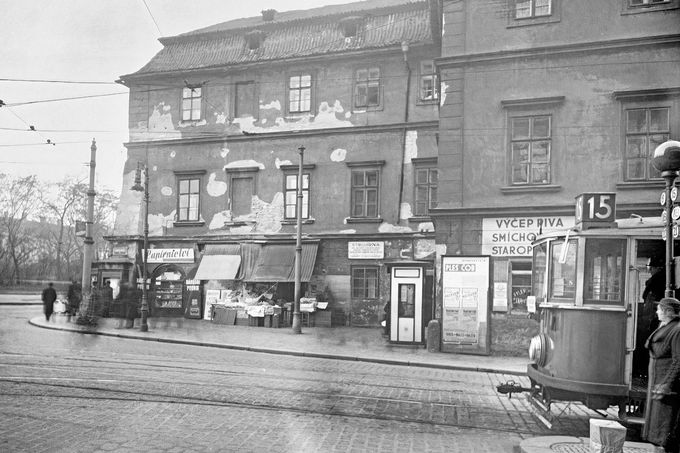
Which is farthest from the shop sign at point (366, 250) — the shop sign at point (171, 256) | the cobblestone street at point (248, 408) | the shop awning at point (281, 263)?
the cobblestone street at point (248, 408)

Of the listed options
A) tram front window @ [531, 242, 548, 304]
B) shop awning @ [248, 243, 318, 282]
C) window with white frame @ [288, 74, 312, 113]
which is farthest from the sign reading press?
window with white frame @ [288, 74, 312, 113]

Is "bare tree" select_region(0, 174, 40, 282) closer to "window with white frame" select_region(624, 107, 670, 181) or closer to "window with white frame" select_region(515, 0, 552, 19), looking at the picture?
"window with white frame" select_region(515, 0, 552, 19)

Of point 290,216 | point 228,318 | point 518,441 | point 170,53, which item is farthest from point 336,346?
point 170,53

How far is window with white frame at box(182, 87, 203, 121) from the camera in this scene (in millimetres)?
29378

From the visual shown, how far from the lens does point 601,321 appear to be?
26.3 feet

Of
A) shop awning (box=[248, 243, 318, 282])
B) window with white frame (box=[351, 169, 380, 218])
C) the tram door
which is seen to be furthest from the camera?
window with white frame (box=[351, 169, 380, 218])

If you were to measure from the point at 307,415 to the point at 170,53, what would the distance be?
2513 cm

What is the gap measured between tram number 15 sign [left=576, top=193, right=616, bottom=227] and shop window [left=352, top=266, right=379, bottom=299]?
17900 millimetres

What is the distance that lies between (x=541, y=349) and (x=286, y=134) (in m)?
20.9

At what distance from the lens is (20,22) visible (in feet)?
30.3

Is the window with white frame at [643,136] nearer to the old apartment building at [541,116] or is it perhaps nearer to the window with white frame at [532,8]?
the old apartment building at [541,116]

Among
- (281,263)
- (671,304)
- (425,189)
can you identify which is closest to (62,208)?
(281,263)

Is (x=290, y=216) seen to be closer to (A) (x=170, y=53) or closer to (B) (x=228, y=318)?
(B) (x=228, y=318)

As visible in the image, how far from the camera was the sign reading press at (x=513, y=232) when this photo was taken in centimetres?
1745
